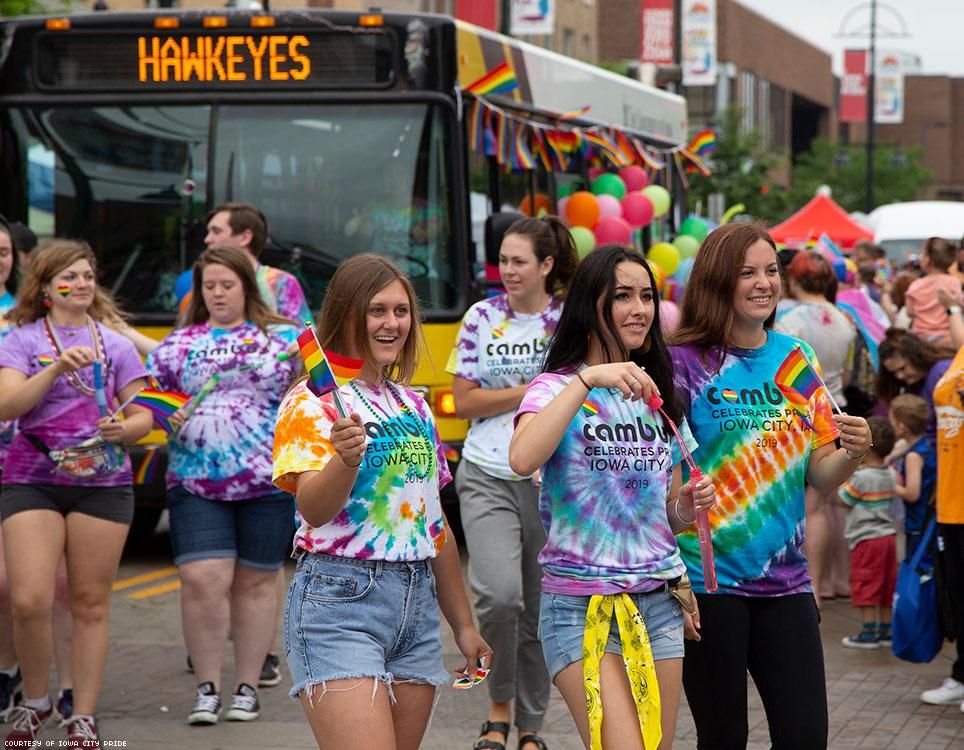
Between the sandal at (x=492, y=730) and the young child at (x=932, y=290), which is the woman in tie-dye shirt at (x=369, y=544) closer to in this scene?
the sandal at (x=492, y=730)

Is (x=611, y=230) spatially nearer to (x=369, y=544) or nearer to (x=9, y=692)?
(x=9, y=692)

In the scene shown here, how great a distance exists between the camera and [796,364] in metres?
4.84

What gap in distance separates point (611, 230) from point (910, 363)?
3841mm

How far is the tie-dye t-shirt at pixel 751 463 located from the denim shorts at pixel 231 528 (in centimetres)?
265

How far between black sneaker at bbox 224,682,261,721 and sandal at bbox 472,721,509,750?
1.06 m

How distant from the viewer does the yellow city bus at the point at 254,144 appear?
1031 cm

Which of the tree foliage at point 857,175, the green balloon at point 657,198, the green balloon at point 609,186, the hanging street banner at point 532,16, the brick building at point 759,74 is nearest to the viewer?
the green balloon at point 609,186

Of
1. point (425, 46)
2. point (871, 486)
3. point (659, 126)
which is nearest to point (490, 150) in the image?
point (425, 46)

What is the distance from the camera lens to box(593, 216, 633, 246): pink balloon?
1209 centimetres

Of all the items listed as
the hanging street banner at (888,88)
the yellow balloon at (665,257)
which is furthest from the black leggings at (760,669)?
the hanging street banner at (888,88)

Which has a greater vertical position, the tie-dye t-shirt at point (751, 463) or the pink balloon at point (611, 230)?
the pink balloon at point (611, 230)

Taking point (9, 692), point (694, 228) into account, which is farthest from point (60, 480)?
point (694, 228)

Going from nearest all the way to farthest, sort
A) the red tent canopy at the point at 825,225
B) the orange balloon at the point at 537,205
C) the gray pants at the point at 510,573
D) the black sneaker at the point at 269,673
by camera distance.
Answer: the gray pants at the point at 510,573 → the black sneaker at the point at 269,673 → the orange balloon at the point at 537,205 → the red tent canopy at the point at 825,225

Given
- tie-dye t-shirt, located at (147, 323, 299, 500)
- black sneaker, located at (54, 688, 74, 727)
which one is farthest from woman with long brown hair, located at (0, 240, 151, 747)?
tie-dye t-shirt, located at (147, 323, 299, 500)
